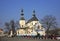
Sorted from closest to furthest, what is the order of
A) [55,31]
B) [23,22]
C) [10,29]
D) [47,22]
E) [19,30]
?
[47,22], [55,31], [10,29], [19,30], [23,22]

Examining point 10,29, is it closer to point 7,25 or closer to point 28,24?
point 7,25

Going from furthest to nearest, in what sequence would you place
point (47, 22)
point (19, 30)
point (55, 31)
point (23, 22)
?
point (23, 22), point (19, 30), point (55, 31), point (47, 22)

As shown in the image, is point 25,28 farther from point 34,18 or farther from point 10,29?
point 10,29

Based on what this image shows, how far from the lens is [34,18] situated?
8425 cm

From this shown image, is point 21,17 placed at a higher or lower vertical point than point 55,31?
higher

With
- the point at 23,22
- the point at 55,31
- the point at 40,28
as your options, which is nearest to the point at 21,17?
the point at 23,22

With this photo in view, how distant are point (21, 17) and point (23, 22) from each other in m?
2.61

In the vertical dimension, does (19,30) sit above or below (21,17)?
below

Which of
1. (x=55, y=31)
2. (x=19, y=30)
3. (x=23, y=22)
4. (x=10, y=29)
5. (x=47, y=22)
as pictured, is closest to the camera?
(x=47, y=22)

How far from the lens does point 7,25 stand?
67.6 meters

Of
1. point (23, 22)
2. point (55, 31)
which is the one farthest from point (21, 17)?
point (55, 31)

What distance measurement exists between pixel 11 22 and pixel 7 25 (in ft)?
5.50

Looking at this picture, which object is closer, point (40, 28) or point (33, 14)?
point (40, 28)

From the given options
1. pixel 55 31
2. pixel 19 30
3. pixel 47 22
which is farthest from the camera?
pixel 19 30
